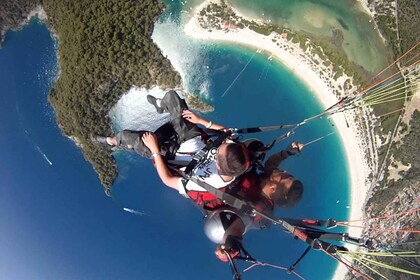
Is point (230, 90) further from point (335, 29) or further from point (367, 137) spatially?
point (367, 137)

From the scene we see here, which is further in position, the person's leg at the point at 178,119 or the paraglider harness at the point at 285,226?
the person's leg at the point at 178,119

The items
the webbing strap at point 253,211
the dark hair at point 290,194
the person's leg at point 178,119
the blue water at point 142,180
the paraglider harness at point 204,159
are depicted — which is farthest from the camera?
the blue water at point 142,180

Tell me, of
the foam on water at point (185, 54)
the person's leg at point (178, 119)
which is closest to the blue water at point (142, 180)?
the foam on water at point (185, 54)

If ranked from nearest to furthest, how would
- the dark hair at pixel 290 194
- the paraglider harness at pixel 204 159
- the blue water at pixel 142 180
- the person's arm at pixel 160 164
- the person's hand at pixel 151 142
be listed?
the dark hair at pixel 290 194
the paraglider harness at pixel 204 159
the person's arm at pixel 160 164
the person's hand at pixel 151 142
the blue water at pixel 142 180

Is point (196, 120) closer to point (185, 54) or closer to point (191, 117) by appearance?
point (191, 117)

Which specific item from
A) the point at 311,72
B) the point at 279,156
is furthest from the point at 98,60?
the point at 279,156

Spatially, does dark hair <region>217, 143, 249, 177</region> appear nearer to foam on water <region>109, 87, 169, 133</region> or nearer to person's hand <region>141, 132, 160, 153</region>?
person's hand <region>141, 132, 160, 153</region>

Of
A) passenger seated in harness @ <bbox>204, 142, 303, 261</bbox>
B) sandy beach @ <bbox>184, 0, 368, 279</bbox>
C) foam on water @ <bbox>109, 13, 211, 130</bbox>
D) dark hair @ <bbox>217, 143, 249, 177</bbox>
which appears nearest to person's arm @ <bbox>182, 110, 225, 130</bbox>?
passenger seated in harness @ <bbox>204, 142, 303, 261</bbox>

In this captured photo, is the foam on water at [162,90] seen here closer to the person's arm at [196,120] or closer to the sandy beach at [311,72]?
the sandy beach at [311,72]

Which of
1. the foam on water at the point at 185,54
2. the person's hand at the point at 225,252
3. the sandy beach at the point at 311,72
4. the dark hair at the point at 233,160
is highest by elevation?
the sandy beach at the point at 311,72
